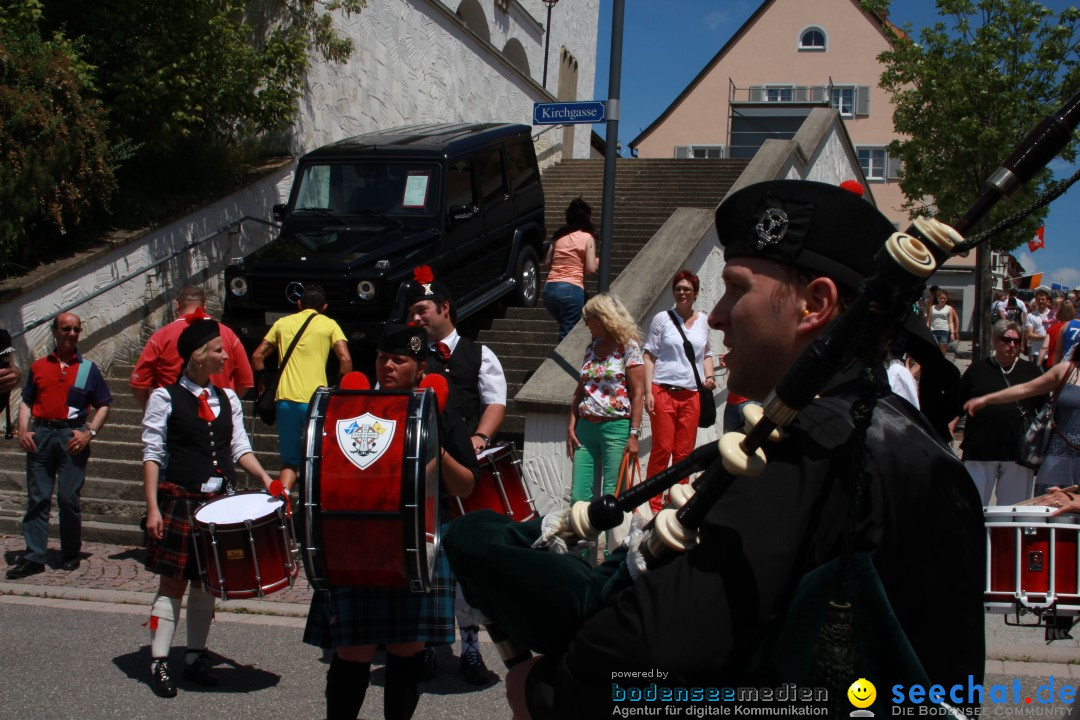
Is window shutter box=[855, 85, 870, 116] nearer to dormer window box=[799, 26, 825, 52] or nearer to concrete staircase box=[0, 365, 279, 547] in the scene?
dormer window box=[799, 26, 825, 52]

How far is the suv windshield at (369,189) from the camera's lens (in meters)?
11.1

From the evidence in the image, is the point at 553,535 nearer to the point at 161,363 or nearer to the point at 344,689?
the point at 344,689

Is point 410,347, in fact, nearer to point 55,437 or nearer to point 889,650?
point 889,650

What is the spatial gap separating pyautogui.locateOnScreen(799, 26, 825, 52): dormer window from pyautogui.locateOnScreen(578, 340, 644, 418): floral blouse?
40993mm

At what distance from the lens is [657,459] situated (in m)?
8.08

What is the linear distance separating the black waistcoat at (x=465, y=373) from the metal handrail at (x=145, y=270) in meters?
4.69

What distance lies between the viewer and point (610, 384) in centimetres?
750

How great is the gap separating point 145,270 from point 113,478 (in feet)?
10.5

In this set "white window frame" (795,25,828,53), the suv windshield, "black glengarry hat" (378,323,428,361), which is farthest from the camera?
"white window frame" (795,25,828,53)

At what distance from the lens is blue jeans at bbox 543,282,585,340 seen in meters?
10.6

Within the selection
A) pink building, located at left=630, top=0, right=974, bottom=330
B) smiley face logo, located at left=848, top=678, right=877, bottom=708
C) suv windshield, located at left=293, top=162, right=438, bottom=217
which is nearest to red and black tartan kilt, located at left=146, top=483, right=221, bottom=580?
smiley face logo, located at left=848, top=678, right=877, bottom=708

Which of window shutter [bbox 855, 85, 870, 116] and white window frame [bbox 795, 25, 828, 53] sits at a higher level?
white window frame [bbox 795, 25, 828, 53]

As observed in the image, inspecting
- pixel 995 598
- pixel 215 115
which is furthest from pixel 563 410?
pixel 215 115

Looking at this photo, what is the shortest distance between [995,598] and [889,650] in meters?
2.84
